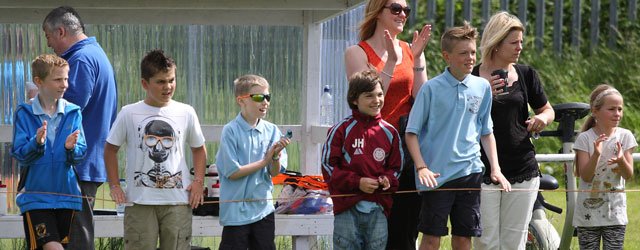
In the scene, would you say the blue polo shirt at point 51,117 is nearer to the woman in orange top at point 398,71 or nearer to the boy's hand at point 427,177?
the woman in orange top at point 398,71

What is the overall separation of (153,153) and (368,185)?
1.24 metres

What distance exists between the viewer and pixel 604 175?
8109mm

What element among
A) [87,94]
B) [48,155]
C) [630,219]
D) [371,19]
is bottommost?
[630,219]

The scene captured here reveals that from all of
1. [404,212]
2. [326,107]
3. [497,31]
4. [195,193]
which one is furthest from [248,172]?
[326,107]

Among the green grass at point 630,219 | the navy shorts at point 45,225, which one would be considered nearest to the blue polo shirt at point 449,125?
the navy shorts at point 45,225

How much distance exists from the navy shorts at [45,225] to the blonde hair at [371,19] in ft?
6.72

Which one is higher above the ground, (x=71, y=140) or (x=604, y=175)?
(x=71, y=140)

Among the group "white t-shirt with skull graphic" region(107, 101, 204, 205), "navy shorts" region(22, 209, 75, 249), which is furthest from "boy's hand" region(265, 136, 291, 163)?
"navy shorts" region(22, 209, 75, 249)

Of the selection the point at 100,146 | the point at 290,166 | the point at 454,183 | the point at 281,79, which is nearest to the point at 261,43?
the point at 281,79

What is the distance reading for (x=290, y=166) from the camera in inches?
405

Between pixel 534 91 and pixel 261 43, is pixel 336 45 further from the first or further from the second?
pixel 534 91

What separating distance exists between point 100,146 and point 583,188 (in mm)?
3144

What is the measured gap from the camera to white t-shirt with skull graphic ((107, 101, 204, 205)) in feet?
23.2

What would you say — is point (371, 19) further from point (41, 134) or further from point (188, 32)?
point (188, 32)
